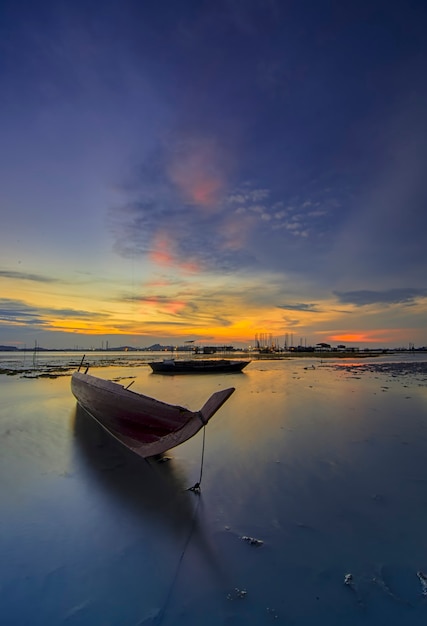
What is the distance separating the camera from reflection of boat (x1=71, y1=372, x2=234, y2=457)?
5.29 metres

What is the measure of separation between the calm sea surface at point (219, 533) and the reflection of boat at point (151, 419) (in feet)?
1.98

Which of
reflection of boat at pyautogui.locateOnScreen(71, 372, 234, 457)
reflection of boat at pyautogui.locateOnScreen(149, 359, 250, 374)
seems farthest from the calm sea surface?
reflection of boat at pyautogui.locateOnScreen(149, 359, 250, 374)

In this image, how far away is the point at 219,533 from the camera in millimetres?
3916

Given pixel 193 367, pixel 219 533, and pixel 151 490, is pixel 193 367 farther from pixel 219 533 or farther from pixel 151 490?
pixel 219 533

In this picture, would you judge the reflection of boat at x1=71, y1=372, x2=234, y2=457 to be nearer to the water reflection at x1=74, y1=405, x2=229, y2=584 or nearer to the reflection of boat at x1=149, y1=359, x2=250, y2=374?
the water reflection at x1=74, y1=405, x2=229, y2=584

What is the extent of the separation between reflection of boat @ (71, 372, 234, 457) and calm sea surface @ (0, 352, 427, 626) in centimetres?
60

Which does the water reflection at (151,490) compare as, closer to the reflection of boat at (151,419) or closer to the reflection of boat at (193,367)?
the reflection of boat at (151,419)

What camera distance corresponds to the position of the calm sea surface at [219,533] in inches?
112

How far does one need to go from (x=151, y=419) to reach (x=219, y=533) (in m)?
2.54

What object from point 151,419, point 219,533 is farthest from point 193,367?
point 219,533

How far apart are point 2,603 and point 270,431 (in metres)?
6.96

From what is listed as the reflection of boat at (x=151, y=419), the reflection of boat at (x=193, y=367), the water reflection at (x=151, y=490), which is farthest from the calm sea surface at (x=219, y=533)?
the reflection of boat at (x=193, y=367)

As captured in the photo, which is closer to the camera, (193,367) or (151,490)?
(151,490)

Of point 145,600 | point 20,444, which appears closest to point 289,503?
point 145,600
